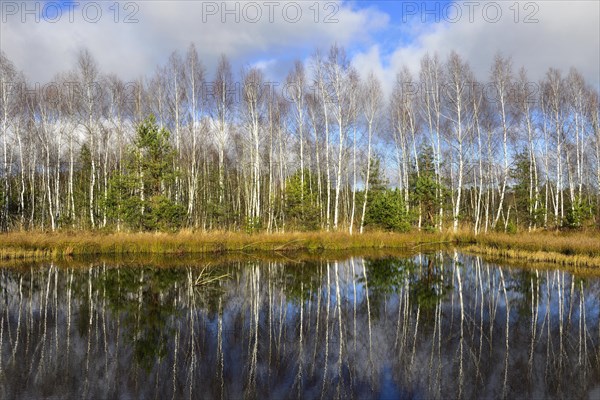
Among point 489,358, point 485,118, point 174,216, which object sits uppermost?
point 485,118

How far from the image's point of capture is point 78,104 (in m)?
27.3

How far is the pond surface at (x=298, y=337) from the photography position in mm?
5336

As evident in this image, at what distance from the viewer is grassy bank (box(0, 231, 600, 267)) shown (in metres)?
17.2

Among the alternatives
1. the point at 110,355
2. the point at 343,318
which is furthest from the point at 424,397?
the point at 110,355

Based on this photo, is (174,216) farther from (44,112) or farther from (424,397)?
(424,397)

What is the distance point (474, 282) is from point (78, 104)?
26909 millimetres

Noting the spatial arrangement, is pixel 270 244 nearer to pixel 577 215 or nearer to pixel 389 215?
pixel 389 215

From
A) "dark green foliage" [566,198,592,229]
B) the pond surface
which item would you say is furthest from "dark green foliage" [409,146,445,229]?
the pond surface

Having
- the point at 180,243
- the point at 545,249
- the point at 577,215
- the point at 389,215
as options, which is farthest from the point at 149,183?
the point at 577,215

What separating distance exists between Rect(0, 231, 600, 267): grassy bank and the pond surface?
16.2ft

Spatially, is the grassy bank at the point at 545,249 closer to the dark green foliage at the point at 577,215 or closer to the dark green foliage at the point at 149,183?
the dark green foliage at the point at 577,215

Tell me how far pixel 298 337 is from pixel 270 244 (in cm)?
1415

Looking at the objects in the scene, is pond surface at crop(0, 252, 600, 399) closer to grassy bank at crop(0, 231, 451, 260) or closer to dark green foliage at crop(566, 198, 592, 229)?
grassy bank at crop(0, 231, 451, 260)

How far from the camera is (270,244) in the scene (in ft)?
70.3
